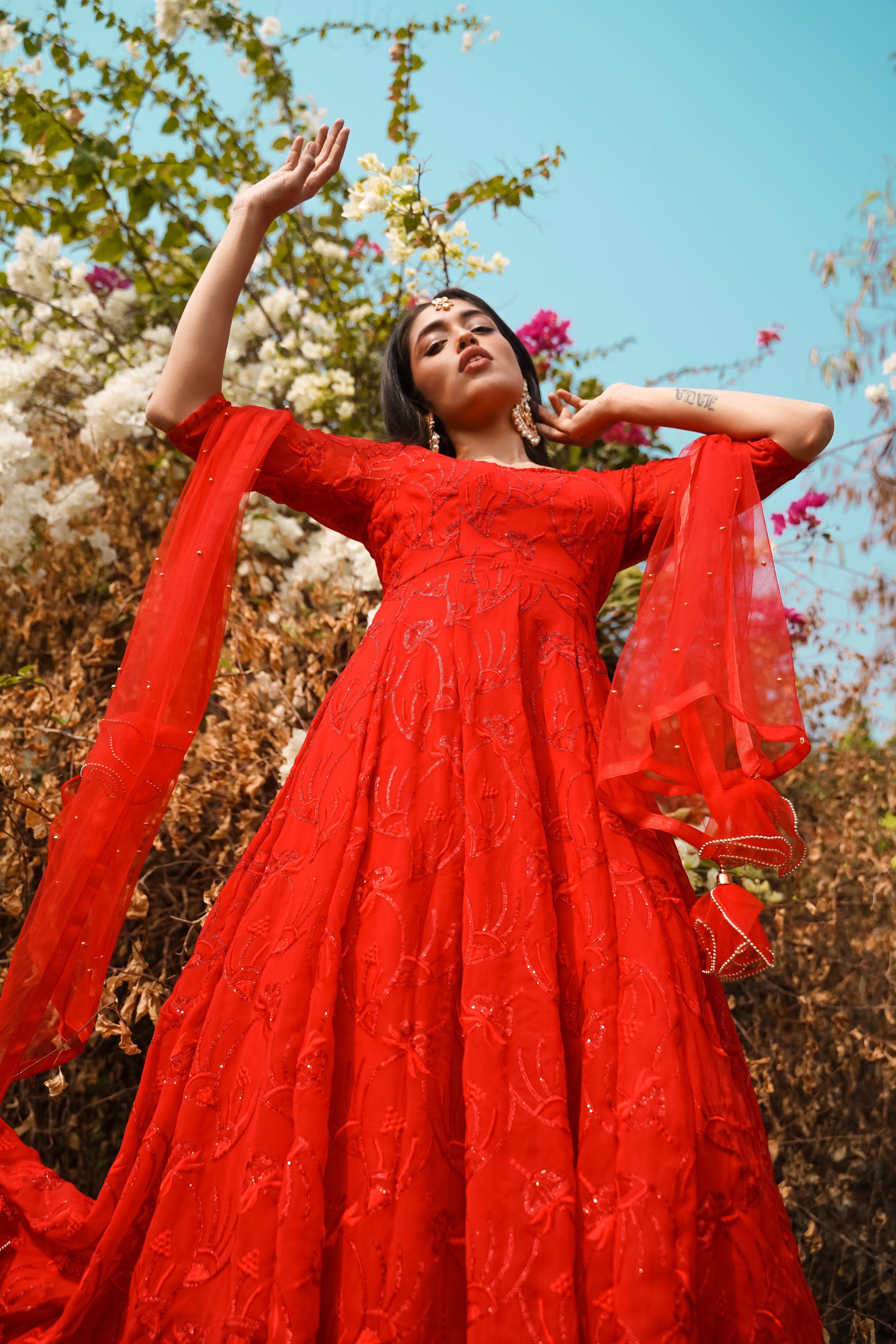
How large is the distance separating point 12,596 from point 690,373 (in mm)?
2282

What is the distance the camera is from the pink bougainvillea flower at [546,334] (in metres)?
3.06

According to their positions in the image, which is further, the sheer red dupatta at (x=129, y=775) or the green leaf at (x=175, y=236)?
the green leaf at (x=175, y=236)

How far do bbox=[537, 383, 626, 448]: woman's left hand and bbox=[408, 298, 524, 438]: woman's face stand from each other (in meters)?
0.08

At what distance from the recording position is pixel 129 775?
4.72 feet

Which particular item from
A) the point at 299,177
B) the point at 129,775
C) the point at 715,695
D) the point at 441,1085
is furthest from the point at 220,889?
the point at 299,177

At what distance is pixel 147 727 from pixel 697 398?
1180mm

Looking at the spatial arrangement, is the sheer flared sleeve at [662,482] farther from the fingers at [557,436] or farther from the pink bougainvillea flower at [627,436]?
the pink bougainvillea flower at [627,436]

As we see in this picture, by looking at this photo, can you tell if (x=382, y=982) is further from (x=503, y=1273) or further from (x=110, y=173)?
(x=110, y=173)

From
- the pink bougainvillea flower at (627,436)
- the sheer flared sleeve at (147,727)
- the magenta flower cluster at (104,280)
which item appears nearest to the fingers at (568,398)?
the sheer flared sleeve at (147,727)

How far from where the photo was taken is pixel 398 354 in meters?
2.25

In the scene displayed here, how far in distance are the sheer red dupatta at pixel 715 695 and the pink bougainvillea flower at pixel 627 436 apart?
1.34 meters

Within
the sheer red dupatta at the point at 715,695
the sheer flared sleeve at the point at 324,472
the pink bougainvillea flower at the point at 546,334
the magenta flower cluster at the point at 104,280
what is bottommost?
the sheer red dupatta at the point at 715,695

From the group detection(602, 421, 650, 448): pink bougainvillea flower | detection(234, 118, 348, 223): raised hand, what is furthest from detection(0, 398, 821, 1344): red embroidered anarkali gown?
detection(602, 421, 650, 448): pink bougainvillea flower

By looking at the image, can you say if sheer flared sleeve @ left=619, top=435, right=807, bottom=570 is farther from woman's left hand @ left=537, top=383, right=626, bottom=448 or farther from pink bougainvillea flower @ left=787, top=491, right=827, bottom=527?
pink bougainvillea flower @ left=787, top=491, right=827, bottom=527
